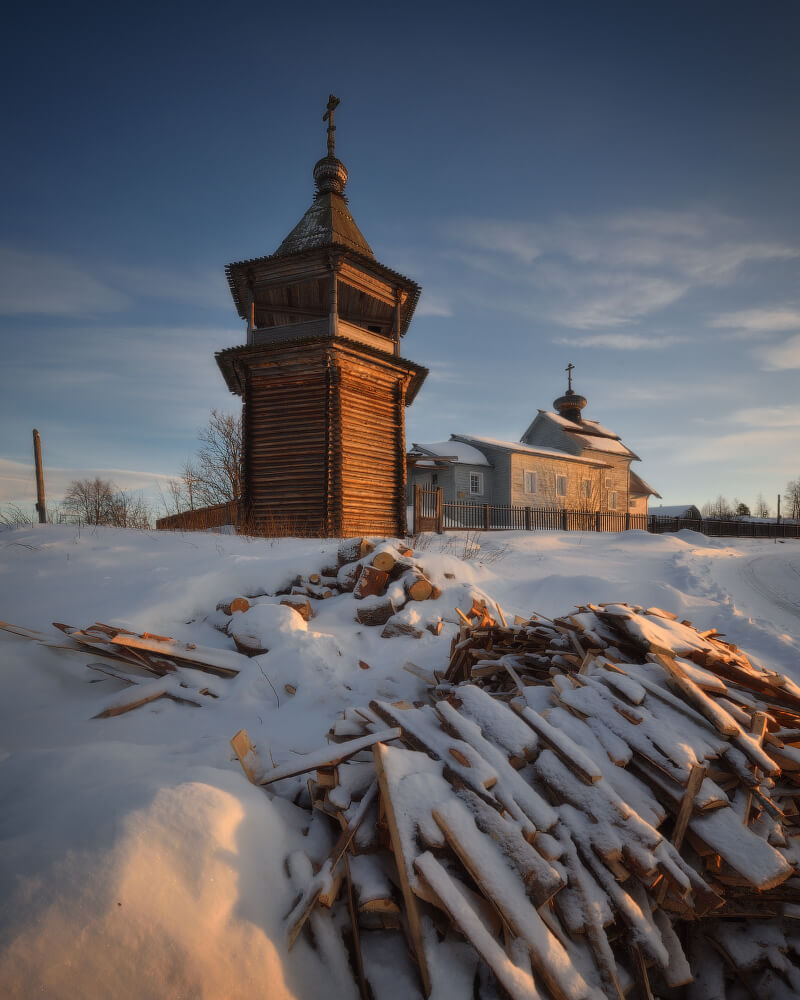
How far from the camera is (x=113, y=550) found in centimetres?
671

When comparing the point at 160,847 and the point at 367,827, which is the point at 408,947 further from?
the point at 160,847

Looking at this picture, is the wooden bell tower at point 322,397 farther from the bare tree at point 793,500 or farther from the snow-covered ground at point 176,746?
the bare tree at point 793,500

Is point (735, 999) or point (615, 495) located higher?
point (615, 495)

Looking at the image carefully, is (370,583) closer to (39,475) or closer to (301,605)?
(301,605)

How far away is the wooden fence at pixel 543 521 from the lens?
52.7 feet

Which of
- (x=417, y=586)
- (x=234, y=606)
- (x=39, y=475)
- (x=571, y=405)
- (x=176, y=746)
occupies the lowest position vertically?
(x=176, y=746)

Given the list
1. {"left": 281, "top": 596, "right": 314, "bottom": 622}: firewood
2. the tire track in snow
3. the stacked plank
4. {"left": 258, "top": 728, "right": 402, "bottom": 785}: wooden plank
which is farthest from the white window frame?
{"left": 258, "top": 728, "right": 402, "bottom": 785}: wooden plank

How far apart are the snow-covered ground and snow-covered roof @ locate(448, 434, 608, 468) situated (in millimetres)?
18463

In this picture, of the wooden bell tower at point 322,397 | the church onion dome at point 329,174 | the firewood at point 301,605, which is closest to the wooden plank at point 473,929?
the firewood at point 301,605

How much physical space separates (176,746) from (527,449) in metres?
25.8

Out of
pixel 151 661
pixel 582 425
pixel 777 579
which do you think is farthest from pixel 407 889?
pixel 582 425

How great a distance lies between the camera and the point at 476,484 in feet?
88.4

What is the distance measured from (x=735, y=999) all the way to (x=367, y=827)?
1850mm

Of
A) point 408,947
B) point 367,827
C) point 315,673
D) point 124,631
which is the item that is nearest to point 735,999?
point 408,947
